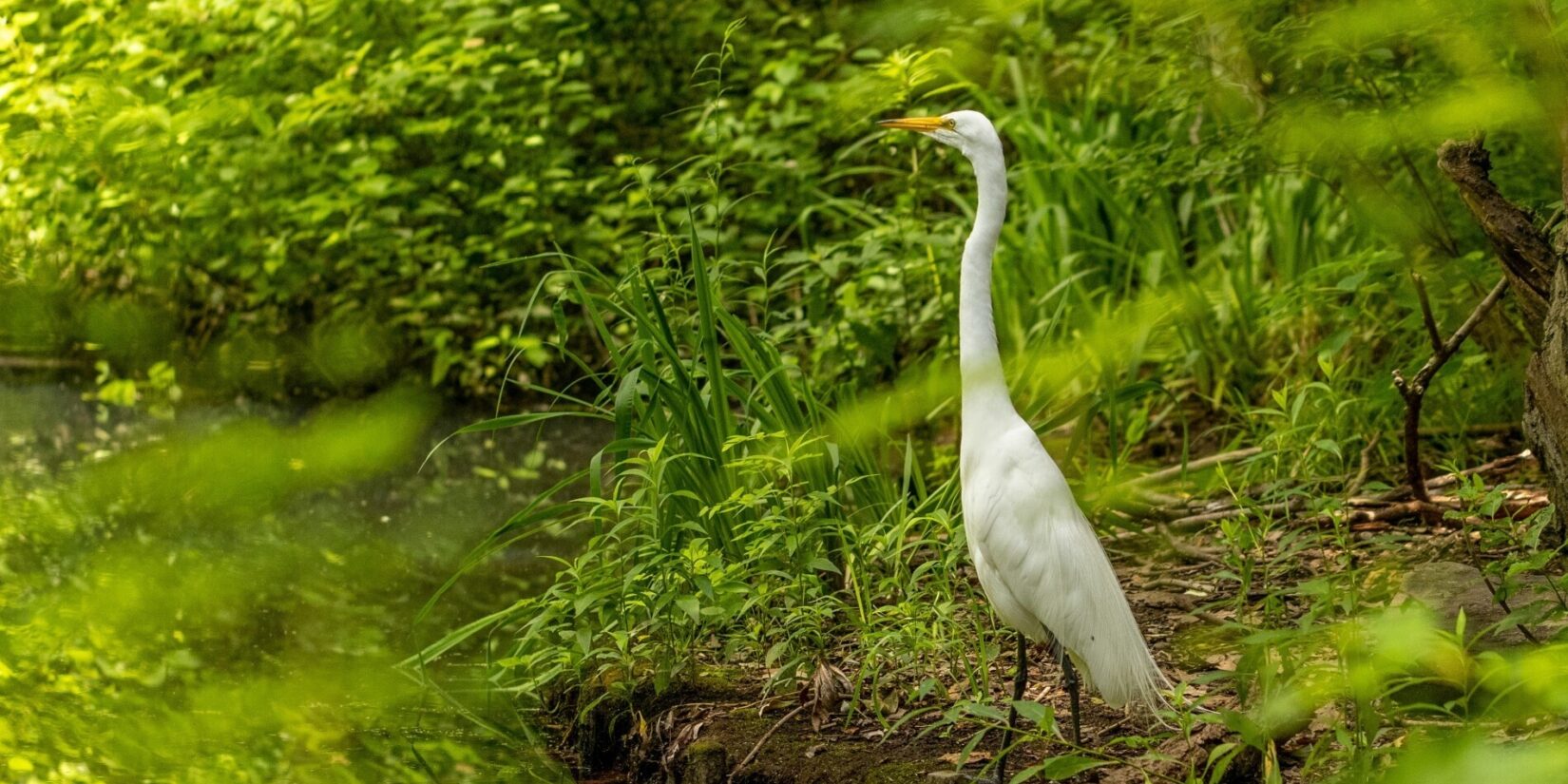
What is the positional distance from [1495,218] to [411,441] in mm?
2345

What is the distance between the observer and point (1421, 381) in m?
2.94

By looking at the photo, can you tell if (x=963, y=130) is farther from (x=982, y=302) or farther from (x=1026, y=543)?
(x=1026, y=543)

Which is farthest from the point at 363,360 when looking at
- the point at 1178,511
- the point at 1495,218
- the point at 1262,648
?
the point at 1178,511

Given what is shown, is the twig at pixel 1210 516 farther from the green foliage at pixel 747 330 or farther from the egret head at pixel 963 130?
the egret head at pixel 963 130

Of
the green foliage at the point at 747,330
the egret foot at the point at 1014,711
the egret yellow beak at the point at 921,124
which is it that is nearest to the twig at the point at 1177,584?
the green foliage at the point at 747,330

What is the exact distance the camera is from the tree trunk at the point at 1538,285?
92.8 inches

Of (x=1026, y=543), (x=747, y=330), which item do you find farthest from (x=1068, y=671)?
(x=747, y=330)

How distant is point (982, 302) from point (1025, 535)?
42 centimetres

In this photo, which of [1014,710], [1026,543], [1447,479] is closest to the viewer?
[1014,710]

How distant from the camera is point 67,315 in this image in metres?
0.77

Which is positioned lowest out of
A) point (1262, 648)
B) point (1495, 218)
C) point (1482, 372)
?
point (1482, 372)

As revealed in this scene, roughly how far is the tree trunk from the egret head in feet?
2.53

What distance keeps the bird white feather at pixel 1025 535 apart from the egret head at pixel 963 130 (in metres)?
0.09

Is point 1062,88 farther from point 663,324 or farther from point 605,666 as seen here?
point 605,666
